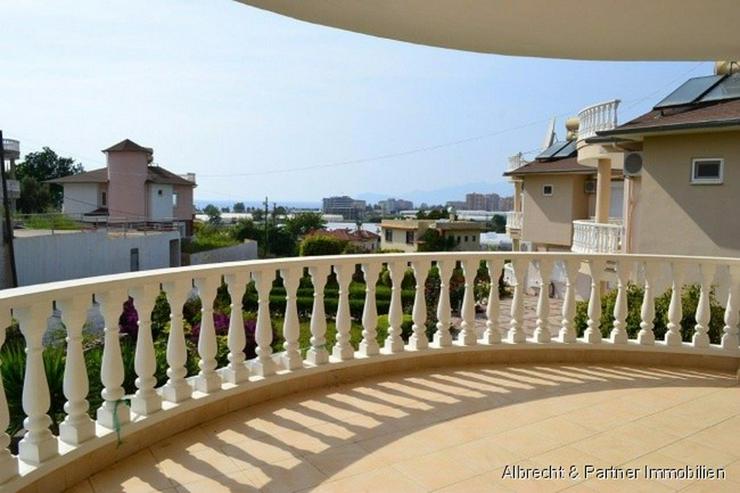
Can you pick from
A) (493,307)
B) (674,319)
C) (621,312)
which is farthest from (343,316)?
(674,319)

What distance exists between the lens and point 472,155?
4222 cm

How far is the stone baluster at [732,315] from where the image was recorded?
13.7 ft

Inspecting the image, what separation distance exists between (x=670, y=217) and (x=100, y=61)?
42.7ft

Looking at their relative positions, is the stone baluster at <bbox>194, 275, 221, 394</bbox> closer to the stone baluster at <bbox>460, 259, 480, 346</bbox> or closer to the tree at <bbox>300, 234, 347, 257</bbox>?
the stone baluster at <bbox>460, 259, 480, 346</bbox>

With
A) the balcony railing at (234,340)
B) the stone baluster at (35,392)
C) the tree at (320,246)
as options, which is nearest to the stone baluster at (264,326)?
the balcony railing at (234,340)

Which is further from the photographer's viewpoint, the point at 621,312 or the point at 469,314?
the point at 621,312

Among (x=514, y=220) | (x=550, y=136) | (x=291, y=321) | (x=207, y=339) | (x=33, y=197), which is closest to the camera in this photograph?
(x=207, y=339)

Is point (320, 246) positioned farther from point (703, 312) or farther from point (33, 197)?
point (33, 197)

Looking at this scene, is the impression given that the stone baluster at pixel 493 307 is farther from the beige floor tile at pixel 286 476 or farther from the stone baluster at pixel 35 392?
the stone baluster at pixel 35 392

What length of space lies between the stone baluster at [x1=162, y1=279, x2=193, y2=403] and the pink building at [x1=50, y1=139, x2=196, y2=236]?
32271 mm

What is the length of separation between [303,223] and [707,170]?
36.1m

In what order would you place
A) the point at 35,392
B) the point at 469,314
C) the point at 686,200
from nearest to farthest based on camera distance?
the point at 35,392 < the point at 469,314 < the point at 686,200

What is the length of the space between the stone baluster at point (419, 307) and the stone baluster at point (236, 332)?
130 centimetres

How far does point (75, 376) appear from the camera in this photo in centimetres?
228
